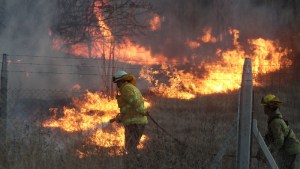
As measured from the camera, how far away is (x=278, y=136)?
7.12 meters

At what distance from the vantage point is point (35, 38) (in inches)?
568

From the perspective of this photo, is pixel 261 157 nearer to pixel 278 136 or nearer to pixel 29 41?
pixel 278 136

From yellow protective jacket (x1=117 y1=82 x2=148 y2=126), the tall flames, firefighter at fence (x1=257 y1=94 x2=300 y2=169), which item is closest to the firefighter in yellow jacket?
yellow protective jacket (x1=117 y1=82 x2=148 y2=126)

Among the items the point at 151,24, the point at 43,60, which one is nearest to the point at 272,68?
the point at 151,24

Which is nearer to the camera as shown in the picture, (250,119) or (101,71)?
(250,119)

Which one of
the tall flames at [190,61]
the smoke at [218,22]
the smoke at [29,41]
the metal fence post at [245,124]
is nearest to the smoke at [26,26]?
the smoke at [29,41]

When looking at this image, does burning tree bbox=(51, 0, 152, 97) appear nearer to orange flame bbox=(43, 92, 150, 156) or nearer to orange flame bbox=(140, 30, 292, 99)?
orange flame bbox=(43, 92, 150, 156)

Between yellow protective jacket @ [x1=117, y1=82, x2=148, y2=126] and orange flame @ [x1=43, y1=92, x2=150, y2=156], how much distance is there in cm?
35

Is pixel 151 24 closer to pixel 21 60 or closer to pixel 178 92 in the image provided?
pixel 178 92

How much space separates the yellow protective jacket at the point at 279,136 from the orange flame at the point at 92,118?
2.26 m

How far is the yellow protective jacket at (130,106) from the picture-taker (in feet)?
25.8

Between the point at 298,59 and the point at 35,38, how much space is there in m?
10.4

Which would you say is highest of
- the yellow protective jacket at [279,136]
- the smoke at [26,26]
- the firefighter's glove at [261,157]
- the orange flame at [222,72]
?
the smoke at [26,26]

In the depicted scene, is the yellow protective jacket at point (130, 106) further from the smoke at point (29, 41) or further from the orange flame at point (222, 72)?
the orange flame at point (222, 72)
